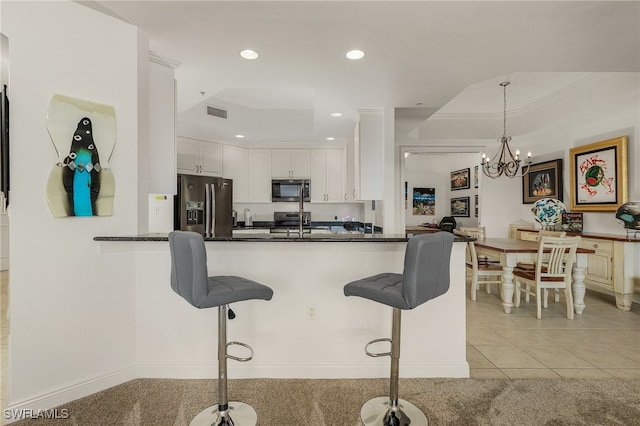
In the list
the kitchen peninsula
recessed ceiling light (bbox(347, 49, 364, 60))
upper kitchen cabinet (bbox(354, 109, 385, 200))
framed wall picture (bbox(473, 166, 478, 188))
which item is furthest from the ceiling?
framed wall picture (bbox(473, 166, 478, 188))

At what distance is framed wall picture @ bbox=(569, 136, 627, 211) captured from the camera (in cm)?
425

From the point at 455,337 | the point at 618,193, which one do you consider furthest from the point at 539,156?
the point at 455,337

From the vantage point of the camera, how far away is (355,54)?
249 cm

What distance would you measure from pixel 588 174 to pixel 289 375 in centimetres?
499

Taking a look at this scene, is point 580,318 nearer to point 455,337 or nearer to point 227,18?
point 455,337

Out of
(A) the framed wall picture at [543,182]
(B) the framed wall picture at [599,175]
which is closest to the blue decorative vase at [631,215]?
(B) the framed wall picture at [599,175]

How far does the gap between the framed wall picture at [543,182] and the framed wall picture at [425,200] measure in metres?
2.94

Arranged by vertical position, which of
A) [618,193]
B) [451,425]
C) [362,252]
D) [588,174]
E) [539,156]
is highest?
[539,156]

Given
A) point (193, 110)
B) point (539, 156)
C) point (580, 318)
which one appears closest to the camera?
point (580, 318)

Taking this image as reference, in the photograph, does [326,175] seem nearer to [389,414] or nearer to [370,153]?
[370,153]

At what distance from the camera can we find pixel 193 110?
4102 millimetres

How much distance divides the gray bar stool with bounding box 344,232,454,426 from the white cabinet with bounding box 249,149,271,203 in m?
4.27

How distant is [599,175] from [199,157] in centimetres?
582

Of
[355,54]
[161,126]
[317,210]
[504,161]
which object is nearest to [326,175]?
[317,210]
